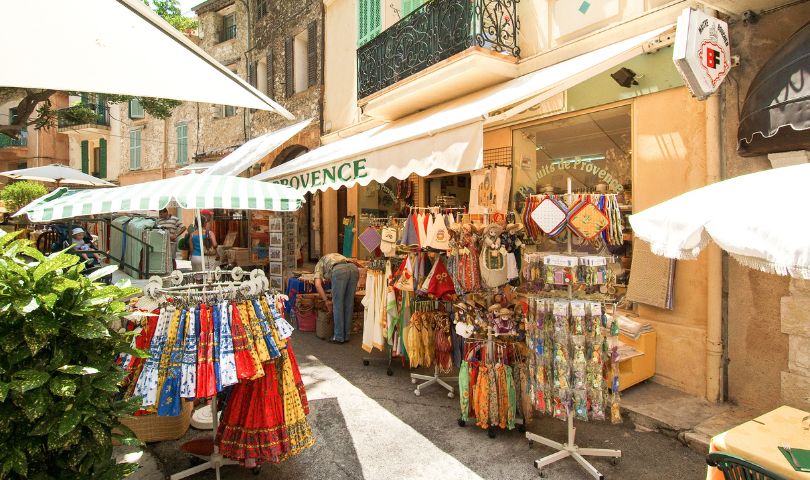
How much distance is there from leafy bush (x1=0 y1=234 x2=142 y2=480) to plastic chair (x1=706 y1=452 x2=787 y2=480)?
2.85 meters

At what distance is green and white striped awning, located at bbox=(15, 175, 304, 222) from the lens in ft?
12.7

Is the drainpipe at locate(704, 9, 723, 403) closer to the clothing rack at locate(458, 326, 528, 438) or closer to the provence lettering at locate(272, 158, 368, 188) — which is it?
the clothing rack at locate(458, 326, 528, 438)

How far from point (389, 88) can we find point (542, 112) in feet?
9.68

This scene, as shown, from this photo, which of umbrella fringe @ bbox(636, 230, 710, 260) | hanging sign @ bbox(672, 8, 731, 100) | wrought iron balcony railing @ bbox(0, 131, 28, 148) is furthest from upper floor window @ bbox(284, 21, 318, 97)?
wrought iron balcony railing @ bbox(0, 131, 28, 148)

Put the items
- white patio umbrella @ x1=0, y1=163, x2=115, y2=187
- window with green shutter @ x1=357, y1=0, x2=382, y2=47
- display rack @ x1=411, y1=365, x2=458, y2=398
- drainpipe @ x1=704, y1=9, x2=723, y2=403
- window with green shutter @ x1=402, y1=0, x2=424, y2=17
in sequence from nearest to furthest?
drainpipe @ x1=704, y1=9, x2=723, y2=403, display rack @ x1=411, y1=365, x2=458, y2=398, window with green shutter @ x1=402, y1=0, x2=424, y2=17, window with green shutter @ x1=357, y1=0, x2=382, y2=47, white patio umbrella @ x1=0, y1=163, x2=115, y2=187

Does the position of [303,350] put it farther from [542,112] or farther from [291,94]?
[291,94]

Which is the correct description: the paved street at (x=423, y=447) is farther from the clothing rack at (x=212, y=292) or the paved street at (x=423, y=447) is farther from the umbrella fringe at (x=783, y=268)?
the umbrella fringe at (x=783, y=268)

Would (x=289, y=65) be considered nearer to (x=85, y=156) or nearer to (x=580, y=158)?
(x=580, y=158)

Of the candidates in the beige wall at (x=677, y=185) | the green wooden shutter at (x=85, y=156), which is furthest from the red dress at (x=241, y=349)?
the green wooden shutter at (x=85, y=156)

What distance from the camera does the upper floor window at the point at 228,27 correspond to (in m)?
17.6

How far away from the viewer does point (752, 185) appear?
2379 millimetres

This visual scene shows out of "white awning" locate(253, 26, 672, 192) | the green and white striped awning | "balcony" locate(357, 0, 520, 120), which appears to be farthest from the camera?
"balcony" locate(357, 0, 520, 120)

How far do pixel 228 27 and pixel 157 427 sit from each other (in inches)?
682

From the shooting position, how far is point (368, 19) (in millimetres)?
10273
